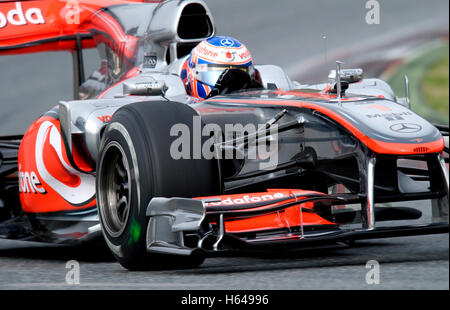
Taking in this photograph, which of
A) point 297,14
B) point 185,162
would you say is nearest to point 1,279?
point 185,162

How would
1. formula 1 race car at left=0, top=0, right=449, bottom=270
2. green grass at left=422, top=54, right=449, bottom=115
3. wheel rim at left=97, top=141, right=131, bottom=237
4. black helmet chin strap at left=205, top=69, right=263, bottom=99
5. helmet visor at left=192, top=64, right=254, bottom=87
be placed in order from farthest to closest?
green grass at left=422, top=54, right=449, bottom=115, helmet visor at left=192, top=64, right=254, bottom=87, black helmet chin strap at left=205, top=69, right=263, bottom=99, wheel rim at left=97, top=141, right=131, bottom=237, formula 1 race car at left=0, top=0, right=449, bottom=270

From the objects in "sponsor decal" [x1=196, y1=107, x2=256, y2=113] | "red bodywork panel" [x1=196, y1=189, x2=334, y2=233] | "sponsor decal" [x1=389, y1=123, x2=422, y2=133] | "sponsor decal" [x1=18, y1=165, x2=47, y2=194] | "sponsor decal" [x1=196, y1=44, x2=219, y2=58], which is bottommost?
"sponsor decal" [x1=18, y1=165, x2=47, y2=194]

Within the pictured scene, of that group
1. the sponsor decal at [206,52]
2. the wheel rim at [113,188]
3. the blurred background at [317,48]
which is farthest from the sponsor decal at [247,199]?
the blurred background at [317,48]

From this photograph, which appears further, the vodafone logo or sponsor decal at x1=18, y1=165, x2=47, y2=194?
the vodafone logo

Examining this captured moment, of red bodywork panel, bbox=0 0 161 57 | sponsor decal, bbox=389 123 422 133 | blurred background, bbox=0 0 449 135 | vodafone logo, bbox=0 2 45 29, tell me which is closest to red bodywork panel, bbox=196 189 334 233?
sponsor decal, bbox=389 123 422 133

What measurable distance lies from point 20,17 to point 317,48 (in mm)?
7894

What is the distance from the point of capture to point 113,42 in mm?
7762

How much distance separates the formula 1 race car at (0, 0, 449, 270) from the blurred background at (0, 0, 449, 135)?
23.2ft

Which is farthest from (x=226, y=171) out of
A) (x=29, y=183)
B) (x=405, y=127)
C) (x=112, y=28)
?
(x=112, y=28)

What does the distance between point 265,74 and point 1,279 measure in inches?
105

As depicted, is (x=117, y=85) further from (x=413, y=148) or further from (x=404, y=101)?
(x=413, y=148)

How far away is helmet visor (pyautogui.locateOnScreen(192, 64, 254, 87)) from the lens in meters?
6.29

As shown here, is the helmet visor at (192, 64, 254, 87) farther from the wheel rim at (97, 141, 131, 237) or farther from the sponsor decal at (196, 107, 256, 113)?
the wheel rim at (97, 141, 131, 237)
